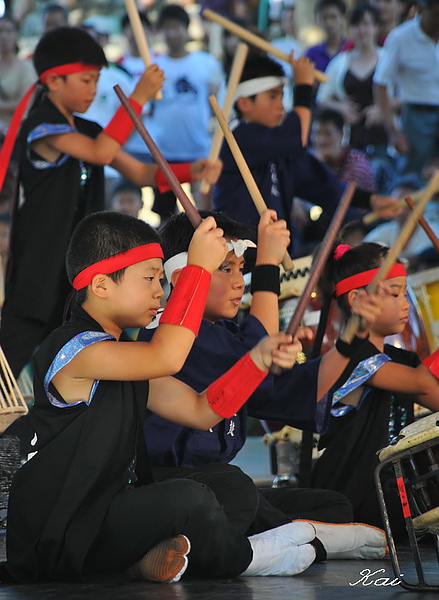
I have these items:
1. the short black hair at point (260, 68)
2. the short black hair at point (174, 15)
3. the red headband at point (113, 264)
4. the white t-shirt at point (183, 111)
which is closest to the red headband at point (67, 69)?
the short black hair at point (260, 68)

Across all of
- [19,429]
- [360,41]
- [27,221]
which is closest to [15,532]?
[19,429]

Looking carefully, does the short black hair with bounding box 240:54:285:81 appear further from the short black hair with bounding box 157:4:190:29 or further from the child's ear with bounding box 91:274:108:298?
the short black hair with bounding box 157:4:190:29

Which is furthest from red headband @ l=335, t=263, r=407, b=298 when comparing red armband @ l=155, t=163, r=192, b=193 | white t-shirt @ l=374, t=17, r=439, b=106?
white t-shirt @ l=374, t=17, r=439, b=106

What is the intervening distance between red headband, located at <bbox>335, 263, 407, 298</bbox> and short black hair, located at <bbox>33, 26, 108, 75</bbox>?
1116mm

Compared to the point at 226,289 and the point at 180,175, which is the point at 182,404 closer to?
the point at 226,289

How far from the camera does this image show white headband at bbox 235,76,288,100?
410cm

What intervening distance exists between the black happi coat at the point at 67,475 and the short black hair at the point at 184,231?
0.56 metres

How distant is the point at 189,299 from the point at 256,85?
205cm

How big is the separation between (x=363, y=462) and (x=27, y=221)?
1.30 meters

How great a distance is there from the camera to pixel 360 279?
3.10m

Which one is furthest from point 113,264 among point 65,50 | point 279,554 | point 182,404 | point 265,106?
point 265,106

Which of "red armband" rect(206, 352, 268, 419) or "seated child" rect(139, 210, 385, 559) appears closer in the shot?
"red armband" rect(206, 352, 268, 419)

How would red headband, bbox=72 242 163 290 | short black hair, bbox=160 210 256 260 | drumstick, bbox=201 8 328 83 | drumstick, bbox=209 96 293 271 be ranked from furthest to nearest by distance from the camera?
drumstick, bbox=201 8 328 83
short black hair, bbox=160 210 256 260
drumstick, bbox=209 96 293 271
red headband, bbox=72 242 163 290

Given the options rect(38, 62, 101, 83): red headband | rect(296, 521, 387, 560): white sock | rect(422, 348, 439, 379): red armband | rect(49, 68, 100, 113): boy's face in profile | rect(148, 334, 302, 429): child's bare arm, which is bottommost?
rect(296, 521, 387, 560): white sock
